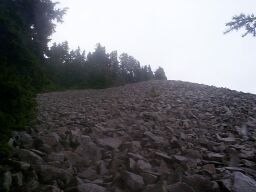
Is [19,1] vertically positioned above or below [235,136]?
above

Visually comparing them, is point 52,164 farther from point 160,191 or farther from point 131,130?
point 131,130

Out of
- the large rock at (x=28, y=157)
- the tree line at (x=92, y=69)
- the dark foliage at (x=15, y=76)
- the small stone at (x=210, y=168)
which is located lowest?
the small stone at (x=210, y=168)

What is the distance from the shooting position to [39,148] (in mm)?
5824

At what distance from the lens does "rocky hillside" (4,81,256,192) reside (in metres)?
4.55

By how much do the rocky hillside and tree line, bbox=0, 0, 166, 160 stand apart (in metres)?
0.56

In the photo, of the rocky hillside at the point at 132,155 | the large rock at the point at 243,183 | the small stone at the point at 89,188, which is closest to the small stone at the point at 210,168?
the rocky hillside at the point at 132,155

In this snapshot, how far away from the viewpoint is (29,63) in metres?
8.99

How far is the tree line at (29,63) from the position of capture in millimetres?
5863

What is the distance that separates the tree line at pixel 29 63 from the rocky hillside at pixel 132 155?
0.56m

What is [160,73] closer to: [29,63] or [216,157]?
[29,63]

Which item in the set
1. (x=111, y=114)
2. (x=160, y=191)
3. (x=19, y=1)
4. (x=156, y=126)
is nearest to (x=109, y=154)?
(x=160, y=191)

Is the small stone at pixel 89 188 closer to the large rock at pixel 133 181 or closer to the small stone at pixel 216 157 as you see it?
the large rock at pixel 133 181

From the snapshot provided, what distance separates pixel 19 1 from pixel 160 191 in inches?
730

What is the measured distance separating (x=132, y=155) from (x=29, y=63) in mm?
4907
